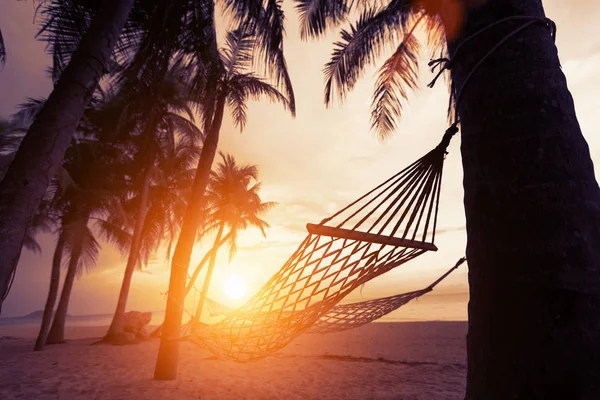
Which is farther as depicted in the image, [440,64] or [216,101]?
[216,101]

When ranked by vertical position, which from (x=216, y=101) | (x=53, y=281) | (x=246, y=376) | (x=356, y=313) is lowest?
(x=246, y=376)

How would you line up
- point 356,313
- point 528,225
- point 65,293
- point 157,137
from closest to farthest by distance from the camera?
point 528,225 → point 356,313 → point 65,293 → point 157,137

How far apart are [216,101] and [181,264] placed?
9.05 feet

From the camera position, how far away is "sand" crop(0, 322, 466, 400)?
3.78 meters

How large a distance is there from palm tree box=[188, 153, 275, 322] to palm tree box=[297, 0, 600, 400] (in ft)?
38.6

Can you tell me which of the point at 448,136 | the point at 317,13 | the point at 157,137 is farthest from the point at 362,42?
the point at 157,137

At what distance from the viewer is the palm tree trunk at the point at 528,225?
77 cm

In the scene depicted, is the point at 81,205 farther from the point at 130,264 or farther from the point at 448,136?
the point at 448,136

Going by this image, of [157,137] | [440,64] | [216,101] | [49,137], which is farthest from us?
[157,137]

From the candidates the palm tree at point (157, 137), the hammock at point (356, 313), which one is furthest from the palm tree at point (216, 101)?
the palm tree at point (157, 137)

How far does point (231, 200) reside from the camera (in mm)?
12703

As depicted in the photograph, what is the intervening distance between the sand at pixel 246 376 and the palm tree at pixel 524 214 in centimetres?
355

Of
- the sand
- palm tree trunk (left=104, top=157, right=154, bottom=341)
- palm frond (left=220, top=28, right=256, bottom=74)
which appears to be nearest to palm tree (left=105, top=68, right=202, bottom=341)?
palm tree trunk (left=104, top=157, right=154, bottom=341)

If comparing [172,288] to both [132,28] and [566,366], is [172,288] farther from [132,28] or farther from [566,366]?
[566,366]
